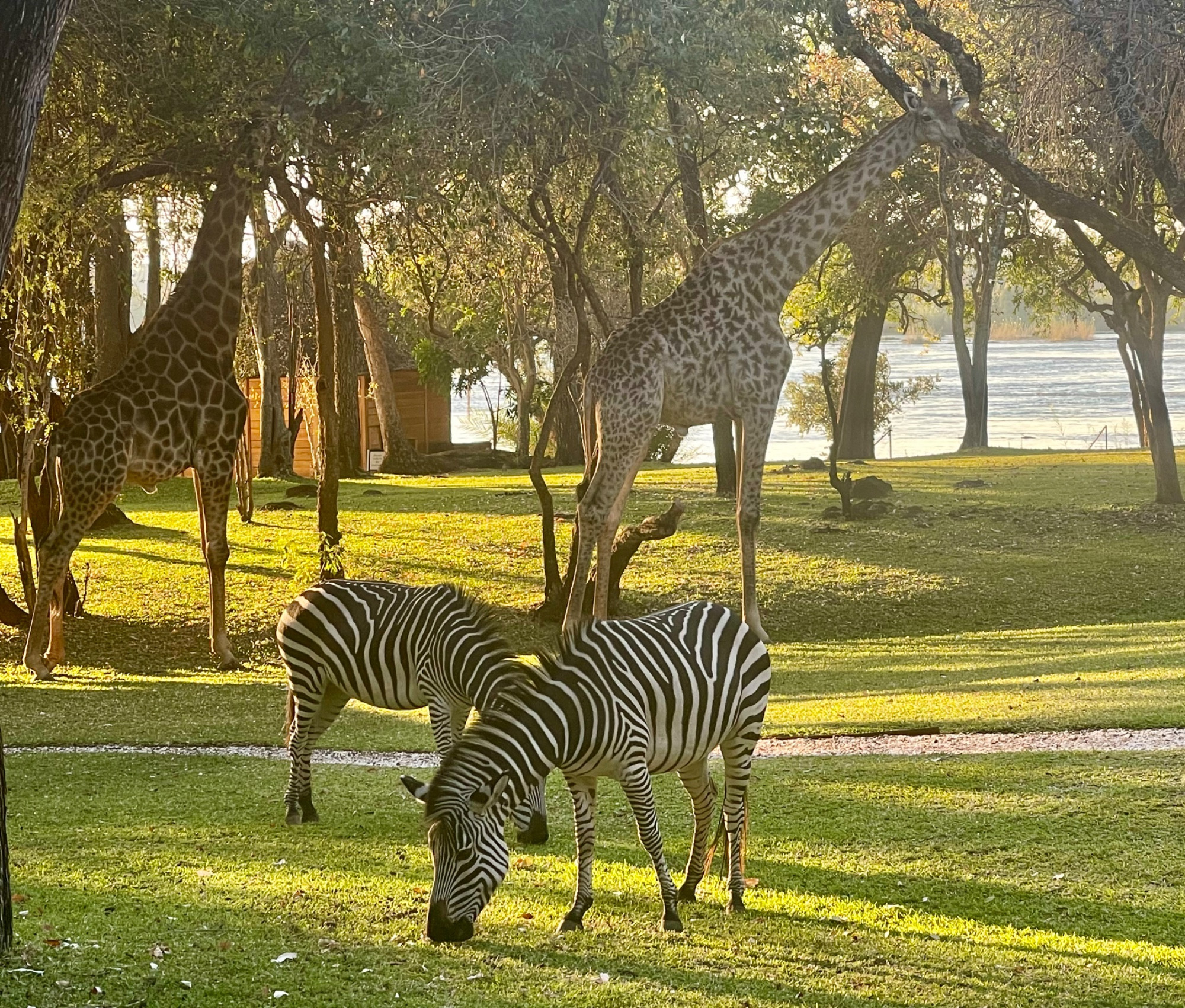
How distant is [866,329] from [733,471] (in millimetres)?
11691

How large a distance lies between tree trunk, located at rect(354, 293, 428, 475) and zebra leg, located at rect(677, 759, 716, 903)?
1010 inches

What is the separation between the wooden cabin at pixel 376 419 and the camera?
34.4m

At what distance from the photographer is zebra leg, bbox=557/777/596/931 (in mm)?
6027

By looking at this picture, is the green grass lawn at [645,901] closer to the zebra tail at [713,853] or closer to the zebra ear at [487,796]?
the zebra tail at [713,853]

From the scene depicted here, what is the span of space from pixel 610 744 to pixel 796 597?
489 inches

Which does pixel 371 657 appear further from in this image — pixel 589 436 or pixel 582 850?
pixel 589 436

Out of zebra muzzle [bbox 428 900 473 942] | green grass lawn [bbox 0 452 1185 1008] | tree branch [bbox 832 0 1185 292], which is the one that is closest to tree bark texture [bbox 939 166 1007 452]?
tree branch [bbox 832 0 1185 292]

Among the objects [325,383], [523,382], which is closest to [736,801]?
[325,383]

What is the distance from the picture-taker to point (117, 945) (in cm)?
559

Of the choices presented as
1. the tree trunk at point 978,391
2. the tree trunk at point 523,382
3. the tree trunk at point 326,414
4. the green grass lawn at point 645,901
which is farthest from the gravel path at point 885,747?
the tree trunk at point 978,391

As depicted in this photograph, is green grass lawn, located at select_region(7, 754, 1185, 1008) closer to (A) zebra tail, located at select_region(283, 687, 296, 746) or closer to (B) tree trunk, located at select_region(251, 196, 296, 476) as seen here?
(A) zebra tail, located at select_region(283, 687, 296, 746)

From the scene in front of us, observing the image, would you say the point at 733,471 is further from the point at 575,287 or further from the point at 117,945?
the point at 117,945

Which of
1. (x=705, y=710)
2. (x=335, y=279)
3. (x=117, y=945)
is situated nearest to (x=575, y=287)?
(x=335, y=279)

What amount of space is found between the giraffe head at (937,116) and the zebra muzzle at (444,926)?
969 cm
